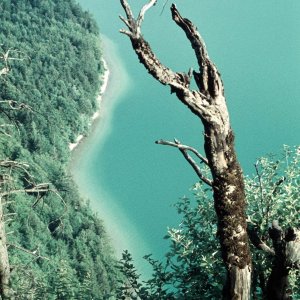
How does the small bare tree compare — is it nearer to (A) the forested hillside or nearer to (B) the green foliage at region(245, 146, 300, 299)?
(B) the green foliage at region(245, 146, 300, 299)

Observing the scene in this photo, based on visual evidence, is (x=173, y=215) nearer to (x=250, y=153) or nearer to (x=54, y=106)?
(x=250, y=153)

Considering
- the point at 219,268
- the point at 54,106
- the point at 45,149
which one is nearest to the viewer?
the point at 219,268

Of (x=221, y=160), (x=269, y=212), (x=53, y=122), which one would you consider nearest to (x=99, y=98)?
(x=53, y=122)

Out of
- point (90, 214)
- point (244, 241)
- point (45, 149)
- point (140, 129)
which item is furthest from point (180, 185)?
point (244, 241)

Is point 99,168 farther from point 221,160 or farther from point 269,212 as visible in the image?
point 221,160

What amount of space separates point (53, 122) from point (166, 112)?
8757mm

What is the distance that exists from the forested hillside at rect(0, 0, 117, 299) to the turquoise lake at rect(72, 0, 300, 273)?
1624 mm

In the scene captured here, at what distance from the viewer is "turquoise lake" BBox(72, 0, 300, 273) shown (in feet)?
104

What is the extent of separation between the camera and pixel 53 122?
40.7 m

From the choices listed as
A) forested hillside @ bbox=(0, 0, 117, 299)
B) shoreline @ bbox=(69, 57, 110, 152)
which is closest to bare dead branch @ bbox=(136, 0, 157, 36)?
forested hillside @ bbox=(0, 0, 117, 299)

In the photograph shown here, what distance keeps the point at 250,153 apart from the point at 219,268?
A: 27.6 m

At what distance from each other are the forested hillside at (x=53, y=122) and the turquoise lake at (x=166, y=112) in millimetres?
1624

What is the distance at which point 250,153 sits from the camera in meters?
32.2

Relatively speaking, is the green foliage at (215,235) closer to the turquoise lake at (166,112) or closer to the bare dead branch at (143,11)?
the bare dead branch at (143,11)
